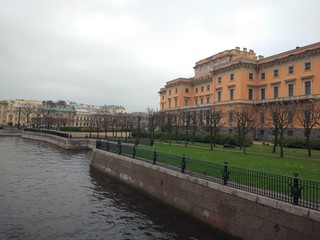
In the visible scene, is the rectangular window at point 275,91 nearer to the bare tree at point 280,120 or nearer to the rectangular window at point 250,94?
the rectangular window at point 250,94

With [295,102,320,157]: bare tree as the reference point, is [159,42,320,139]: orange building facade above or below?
above

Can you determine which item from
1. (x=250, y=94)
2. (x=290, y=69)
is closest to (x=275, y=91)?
(x=290, y=69)

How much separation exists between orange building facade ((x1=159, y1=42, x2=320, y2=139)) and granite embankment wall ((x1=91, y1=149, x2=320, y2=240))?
36.8 meters

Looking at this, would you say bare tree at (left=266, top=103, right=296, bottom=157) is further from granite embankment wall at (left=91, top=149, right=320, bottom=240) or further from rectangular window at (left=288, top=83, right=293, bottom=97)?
rectangular window at (left=288, top=83, right=293, bottom=97)

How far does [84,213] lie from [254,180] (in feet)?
25.5

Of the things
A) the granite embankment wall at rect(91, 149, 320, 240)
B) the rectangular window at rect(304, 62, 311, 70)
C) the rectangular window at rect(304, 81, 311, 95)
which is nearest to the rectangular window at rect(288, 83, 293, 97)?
the rectangular window at rect(304, 81, 311, 95)

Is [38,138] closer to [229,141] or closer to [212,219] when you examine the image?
[229,141]

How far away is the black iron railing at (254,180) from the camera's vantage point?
829cm

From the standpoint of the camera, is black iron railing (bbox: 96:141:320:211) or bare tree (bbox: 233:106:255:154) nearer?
black iron railing (bbox: 96:141:320:211)

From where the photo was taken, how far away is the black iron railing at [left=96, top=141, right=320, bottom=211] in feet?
27.2

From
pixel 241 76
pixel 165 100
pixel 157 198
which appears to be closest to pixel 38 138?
pixel 165 100

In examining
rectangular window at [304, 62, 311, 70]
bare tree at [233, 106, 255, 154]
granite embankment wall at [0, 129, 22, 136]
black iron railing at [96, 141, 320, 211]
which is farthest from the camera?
granite embankment wall at [0, 129, 22, 136]

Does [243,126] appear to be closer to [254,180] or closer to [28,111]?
[254,180]

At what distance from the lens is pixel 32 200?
14.6 metres
